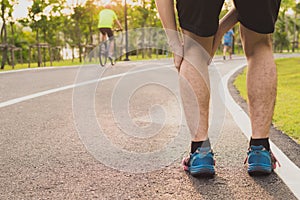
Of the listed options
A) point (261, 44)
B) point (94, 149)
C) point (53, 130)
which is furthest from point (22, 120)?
point (261, 44)

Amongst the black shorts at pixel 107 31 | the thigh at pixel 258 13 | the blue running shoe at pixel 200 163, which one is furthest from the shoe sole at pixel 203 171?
the black shorts at pixel 107 31

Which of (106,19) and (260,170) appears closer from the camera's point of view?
(260,170)

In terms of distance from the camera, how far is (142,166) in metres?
2.47

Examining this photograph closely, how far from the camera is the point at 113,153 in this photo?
9.09 feet

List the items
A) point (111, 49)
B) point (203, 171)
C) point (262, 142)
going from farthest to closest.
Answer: point (111, 49) → point (262, 142) → point (203, 171)

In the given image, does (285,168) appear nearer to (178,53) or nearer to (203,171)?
(203,171)

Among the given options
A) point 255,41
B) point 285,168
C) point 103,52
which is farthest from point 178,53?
point 103,52

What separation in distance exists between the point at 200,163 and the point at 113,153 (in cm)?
68

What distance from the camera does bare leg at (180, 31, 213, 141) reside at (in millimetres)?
2412

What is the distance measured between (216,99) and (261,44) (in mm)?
3218

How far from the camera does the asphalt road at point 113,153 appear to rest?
206cm

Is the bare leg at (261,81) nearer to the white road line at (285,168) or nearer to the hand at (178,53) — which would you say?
the white road line at (285,168)

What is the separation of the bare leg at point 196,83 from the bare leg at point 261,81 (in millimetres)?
242

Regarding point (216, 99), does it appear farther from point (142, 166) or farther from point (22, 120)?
point (142, 166)
